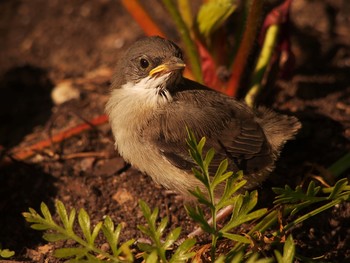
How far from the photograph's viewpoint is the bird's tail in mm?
4215

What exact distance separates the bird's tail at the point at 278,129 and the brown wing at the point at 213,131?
0.21 feet

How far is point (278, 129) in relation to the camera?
4238 mm

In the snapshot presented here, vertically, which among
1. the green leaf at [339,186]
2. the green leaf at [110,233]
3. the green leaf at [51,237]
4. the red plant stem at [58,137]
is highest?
the red plant stem at [58,137]

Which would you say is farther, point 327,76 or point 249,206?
point 327,76

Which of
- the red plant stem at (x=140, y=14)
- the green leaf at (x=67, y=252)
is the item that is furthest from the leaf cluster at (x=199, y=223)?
the red plant stem at (x=140, y=14)

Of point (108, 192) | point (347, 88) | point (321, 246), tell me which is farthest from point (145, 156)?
point (347, 88)

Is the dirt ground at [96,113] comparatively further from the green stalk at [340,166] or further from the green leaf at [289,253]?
the green leaf at [289,253]

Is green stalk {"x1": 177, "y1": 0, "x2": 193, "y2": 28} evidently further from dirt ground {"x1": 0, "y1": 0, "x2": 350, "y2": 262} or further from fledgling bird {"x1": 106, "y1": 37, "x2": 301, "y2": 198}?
dirt ground {"x1": 0, "y1": 0, "x2": 350, "y2": 262}

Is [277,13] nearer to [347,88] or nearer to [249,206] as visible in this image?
[347,88]

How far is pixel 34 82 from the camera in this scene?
5.86 m

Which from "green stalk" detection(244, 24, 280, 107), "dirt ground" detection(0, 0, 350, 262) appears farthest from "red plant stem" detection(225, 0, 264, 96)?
"dirt ground" detection(0, 0, 350, 262)

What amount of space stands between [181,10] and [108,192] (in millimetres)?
1669

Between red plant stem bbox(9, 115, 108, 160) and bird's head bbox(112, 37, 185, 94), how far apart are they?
0.78 metres

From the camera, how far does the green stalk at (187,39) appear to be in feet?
14.6
